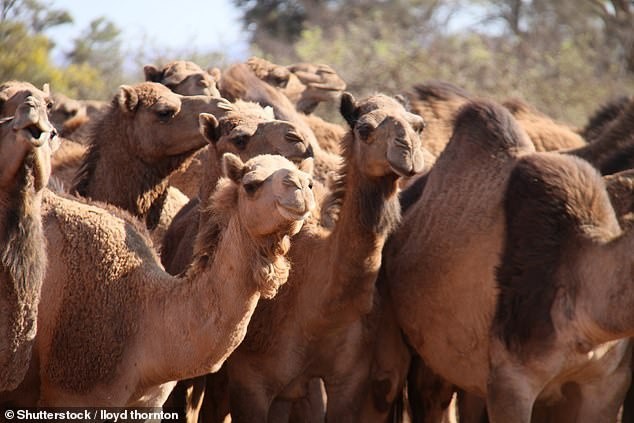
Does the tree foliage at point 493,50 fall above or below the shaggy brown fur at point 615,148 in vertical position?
below

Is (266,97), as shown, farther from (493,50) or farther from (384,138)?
(493,50)

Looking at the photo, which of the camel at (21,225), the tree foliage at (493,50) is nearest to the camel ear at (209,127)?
the camel at (21,225)

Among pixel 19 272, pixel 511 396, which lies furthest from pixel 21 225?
pixel 511 396

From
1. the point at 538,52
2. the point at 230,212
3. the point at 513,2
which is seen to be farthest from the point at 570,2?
the point at 230,212

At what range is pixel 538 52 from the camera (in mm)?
23078

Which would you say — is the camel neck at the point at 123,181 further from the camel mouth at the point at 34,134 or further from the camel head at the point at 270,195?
the camel mouth at the point at 34,134

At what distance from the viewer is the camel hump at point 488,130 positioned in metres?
8.78

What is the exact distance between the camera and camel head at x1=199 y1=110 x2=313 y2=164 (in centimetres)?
795

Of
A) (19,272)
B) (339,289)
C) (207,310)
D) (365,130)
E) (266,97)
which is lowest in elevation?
(266,97)

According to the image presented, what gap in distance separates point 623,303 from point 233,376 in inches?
88.9

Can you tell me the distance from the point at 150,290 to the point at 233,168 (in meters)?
0.81

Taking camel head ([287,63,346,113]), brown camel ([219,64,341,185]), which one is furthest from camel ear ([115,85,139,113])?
camel head ([287,63,346,113])

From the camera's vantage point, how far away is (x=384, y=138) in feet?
25.0

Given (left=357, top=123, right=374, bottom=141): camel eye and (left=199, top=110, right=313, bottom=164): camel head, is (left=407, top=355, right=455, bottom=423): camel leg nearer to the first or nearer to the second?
(left=199, top=110, right=313, bottom=164): camel head
